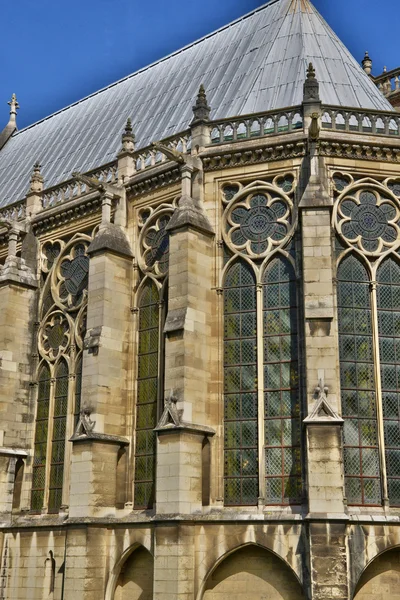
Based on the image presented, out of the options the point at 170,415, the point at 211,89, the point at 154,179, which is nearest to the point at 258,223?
the point at 154,179

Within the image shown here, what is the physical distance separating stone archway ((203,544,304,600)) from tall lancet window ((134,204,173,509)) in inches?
108

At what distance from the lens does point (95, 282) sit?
67.4 ft

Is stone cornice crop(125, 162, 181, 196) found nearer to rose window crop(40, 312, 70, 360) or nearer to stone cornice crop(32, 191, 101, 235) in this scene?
stone cornice crop(32, 191, 101, 235)

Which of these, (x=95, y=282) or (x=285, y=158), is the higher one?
(x=285, y=158)

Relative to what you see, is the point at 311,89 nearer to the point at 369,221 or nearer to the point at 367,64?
the point at 369,221

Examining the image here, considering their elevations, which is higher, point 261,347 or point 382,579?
point 261,347

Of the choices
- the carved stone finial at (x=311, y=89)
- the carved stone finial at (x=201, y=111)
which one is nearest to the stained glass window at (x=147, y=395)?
the carved stone finial at (x=201, y=111)

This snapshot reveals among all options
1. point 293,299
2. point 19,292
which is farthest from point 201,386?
point 19,292

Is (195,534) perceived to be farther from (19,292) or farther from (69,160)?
(69,160)

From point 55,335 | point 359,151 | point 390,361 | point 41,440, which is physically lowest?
point 41,440

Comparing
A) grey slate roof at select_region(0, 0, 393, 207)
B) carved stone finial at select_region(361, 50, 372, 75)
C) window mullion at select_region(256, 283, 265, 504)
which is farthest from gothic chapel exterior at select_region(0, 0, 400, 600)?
carved stone finial at select_region(361, 50, 372, 75)

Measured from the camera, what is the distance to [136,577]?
1853 cm

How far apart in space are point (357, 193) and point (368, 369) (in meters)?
4.51

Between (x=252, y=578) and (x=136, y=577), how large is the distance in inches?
124
